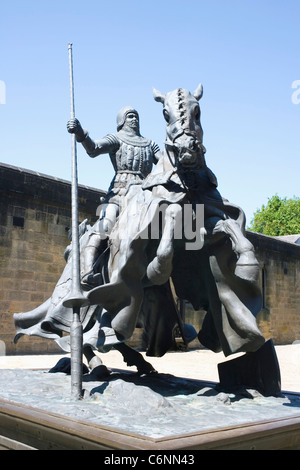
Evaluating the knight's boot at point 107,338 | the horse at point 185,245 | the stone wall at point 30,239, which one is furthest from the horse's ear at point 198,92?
the stone wall at point 30,239

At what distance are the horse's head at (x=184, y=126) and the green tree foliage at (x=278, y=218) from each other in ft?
122

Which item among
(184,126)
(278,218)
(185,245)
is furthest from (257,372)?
(278,218)

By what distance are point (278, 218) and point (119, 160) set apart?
36995 mm

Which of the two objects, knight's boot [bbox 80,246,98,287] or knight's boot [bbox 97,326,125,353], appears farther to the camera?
knight's boot [bbox 80,246,98,287]

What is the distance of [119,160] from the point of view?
545cm

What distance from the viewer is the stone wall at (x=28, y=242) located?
11977 millimetres

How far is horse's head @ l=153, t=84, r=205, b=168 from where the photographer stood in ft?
13.0

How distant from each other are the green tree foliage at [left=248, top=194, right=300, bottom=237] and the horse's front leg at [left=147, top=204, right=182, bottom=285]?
3729 centimetres

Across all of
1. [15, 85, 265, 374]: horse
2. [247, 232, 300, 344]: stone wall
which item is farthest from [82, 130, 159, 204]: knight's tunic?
[247, 232, 300, 344]: stone wall

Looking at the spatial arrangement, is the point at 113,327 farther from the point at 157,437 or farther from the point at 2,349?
the point at 2,349

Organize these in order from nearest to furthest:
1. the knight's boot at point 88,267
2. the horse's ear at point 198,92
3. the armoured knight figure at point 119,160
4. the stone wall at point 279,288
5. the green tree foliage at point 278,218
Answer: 1. the horse's ear at point 198,92
2. the knight's boot at point 88,267
3. the armoured knight figure at point 119,160
4. the stone wall at point 279,288
5. the green tree foliage at point 278,218

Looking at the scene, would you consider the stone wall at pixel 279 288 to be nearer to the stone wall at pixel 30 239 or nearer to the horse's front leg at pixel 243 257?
the stone wall at pixel 30 239

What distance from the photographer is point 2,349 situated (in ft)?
37.8

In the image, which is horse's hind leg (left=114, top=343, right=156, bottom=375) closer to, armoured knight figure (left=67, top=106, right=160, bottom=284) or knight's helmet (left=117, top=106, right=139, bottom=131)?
armoured knight figure (left=67, top=106, right=160, bottom=284)
